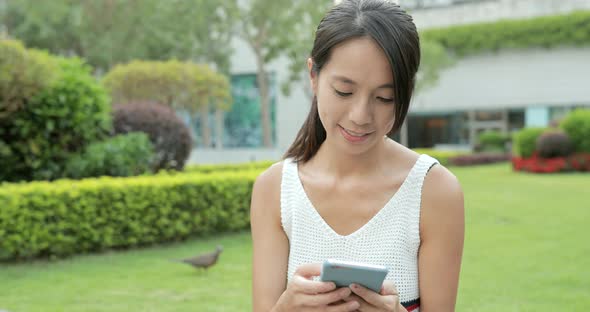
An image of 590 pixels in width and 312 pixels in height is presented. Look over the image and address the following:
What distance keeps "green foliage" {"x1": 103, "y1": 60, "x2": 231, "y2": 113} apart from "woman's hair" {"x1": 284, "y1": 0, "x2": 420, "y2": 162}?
548 inches

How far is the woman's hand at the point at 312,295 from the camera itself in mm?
1903

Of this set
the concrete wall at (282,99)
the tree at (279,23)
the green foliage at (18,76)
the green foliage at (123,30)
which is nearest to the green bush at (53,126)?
the green foliage at (18,76)

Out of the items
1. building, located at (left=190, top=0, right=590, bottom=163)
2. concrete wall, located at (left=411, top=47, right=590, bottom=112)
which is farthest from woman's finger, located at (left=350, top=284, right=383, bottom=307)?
concrete wall, located at (left=411, top=47, right=590, bottom=112)

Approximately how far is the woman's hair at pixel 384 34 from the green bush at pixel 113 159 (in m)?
7.88

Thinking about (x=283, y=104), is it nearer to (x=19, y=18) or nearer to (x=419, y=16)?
(x=419, y=16)

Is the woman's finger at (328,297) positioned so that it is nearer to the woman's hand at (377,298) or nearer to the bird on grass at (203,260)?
the woman's hand at (377,298)

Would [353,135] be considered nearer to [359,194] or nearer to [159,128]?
[359,194]

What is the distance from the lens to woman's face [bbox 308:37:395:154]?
6.35 feet

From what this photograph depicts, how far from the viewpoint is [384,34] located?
1.91m

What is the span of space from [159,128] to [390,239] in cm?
993

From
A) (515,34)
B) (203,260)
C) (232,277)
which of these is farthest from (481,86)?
(203,260)

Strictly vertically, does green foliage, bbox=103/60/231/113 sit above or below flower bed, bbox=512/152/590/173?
above

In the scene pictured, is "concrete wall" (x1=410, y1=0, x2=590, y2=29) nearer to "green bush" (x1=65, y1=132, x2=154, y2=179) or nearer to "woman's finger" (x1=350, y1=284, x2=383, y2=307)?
"green bush" (x1=65, y1=132, x2=154, y2=179)

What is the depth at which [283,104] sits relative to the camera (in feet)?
113
